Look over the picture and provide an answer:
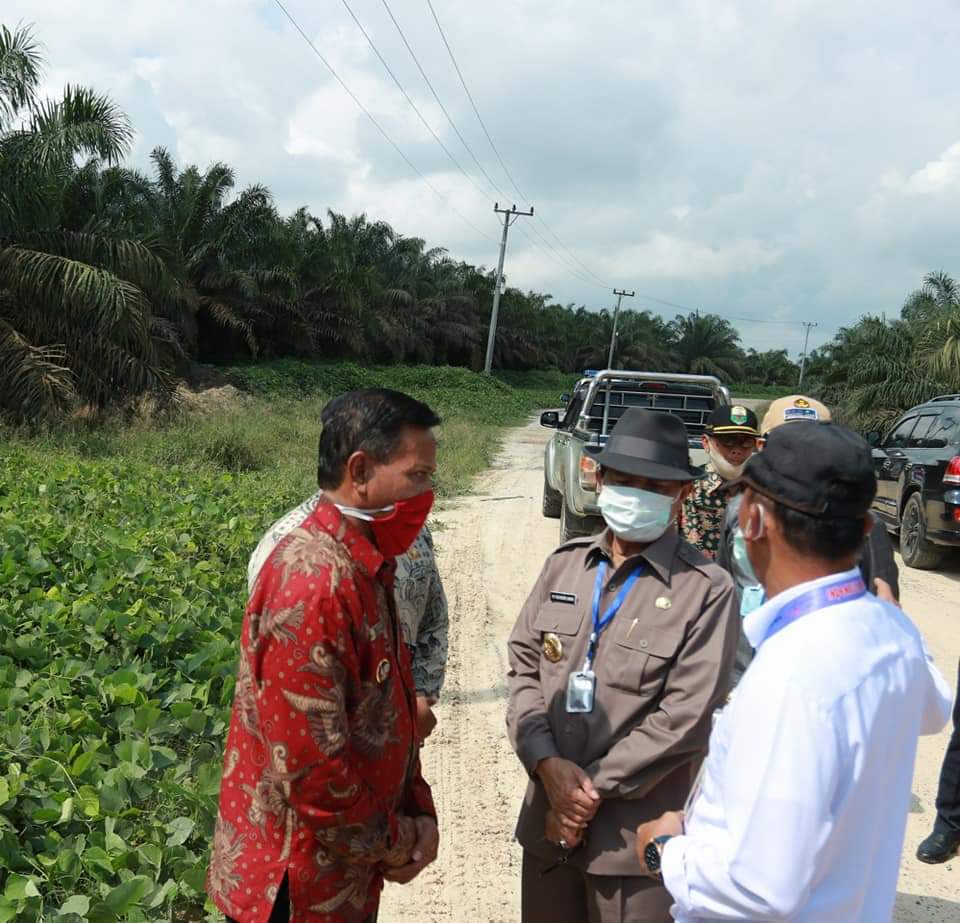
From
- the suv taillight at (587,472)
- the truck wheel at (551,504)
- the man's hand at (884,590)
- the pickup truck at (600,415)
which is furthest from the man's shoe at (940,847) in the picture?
the truck wheel at (551,504)

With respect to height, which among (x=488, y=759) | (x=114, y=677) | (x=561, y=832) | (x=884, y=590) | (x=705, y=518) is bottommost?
(x=488, y=759)

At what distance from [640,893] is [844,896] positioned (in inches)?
34.1

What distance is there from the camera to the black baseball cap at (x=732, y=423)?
376 centimetres

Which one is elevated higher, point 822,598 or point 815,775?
point 822,598

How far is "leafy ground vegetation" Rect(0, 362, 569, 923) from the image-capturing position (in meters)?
2.87

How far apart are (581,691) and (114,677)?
8.59 feet

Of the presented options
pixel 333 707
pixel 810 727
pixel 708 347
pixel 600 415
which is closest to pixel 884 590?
pixel 810 727

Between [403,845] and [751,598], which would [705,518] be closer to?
[751,598]

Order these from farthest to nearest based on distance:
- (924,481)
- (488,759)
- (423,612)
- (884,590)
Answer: (924,481) < (488,759) < (884,590) < (423,612)

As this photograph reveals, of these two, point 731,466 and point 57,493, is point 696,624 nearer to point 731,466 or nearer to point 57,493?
point 731,466

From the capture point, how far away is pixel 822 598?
139cm

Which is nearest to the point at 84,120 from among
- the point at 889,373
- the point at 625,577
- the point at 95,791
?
the point at 95,791

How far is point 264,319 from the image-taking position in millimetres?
32812

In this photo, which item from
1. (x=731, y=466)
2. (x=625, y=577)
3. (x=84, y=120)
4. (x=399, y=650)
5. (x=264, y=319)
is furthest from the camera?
(x=264, y=319)
